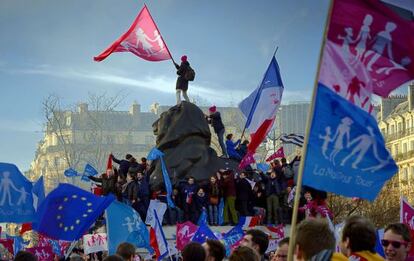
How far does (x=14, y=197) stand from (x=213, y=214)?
41.1 ft

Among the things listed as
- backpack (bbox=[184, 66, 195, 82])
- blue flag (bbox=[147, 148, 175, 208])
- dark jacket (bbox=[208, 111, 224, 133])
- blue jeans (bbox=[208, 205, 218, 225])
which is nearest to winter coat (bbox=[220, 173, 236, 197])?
blue jeans (bbox=[208, 205, 218, 225])

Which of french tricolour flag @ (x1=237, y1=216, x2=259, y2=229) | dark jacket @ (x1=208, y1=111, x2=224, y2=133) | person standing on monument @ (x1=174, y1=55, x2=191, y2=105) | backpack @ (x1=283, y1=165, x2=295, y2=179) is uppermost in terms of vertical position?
person standing on monument @ (x1=174, y1=55, x2=191, y2=105)

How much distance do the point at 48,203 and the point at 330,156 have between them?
6871 mm

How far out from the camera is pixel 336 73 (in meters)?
8.98

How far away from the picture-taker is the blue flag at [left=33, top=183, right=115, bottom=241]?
14609mm

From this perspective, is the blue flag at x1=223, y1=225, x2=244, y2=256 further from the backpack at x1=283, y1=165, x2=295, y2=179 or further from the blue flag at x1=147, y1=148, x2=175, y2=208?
the backpack at x1=283, y1=165, x2=295, y2=179

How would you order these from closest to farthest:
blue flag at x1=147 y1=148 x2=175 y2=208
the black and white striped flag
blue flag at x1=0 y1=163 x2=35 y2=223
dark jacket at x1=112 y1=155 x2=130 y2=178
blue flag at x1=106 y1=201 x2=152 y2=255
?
1. blue flag at x1=0 y1=163 x2=35 y2=223
2. blue flag at x1=106 y1=201 x2=152 y2=255
3. blue flag at x1=147 y1=148 x2=175 y2=208
4. dark jacket at x1=112 y1=155 x2=130 y2=178
5. the black and white striped flag

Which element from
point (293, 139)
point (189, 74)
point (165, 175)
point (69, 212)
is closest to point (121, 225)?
point (69, 212)

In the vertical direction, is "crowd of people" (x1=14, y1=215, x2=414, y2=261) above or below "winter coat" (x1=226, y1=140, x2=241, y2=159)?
below

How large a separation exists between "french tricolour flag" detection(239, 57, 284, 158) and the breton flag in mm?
15014

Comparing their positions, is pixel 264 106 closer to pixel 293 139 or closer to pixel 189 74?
pixel 189 74

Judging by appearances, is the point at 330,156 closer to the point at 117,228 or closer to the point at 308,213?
the point at 117,228

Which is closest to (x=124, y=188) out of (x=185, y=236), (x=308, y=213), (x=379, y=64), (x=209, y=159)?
(x=209, y=159)

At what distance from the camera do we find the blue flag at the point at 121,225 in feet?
52.3
